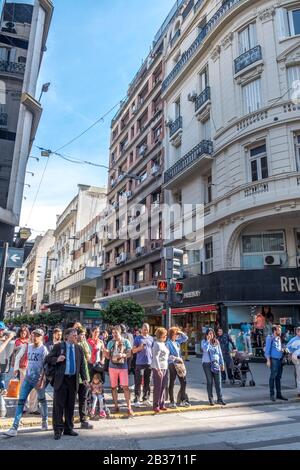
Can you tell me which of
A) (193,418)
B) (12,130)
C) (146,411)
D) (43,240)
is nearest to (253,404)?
(193,418)

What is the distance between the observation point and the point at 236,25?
20859 mm

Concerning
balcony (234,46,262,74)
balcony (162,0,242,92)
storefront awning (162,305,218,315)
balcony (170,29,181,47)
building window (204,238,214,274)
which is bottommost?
storefront awning (162,305,218,315)

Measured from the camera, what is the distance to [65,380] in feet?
21.4

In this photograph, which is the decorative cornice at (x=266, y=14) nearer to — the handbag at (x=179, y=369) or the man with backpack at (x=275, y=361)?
the man with backpack at (x=275, y=361)

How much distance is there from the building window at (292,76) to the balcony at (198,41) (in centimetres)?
535

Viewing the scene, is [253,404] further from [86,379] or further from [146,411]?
[86,379]

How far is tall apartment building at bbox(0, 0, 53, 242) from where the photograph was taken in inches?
678

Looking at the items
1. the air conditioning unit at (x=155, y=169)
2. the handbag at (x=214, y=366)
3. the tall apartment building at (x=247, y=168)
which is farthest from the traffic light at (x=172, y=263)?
the air conditioning unit at (x=155, y=169)

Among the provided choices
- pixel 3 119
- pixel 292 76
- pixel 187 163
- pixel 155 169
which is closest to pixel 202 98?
pixel 187 163

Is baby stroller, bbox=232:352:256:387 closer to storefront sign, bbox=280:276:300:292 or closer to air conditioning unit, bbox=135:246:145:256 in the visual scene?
storefront sign, bbox=280:276:300:292

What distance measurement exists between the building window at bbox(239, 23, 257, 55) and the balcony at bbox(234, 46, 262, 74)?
52cm

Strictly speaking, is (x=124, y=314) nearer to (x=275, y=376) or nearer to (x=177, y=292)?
(x=177, y=292)

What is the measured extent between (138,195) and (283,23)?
17183 millimetres

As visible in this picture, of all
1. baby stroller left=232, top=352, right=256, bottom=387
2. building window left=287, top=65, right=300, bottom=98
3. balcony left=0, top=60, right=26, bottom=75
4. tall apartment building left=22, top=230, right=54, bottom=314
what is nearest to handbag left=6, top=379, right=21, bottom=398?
baby stroller left=232, top=352, right=256, bottom=387
